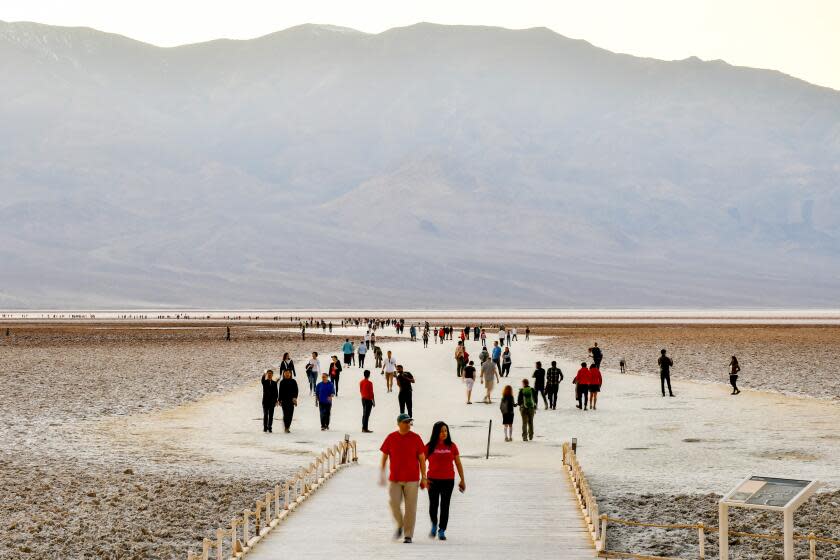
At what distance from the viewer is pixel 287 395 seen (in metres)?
25.7

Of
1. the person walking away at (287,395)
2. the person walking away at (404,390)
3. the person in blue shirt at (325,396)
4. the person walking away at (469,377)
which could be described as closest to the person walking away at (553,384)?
the person walking away at (469,377)

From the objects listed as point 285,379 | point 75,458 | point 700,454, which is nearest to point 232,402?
point 285,379

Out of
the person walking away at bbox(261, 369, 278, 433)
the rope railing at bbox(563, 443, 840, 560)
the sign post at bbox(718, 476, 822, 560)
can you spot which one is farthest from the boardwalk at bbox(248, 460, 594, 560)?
the person walking away at bbox(261, 369, 278, 433)

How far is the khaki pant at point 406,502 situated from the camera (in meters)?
13.9

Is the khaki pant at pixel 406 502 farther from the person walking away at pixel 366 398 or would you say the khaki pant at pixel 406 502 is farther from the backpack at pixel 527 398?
the person walking away at pixel 366 398

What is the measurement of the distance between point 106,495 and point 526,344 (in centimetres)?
5723

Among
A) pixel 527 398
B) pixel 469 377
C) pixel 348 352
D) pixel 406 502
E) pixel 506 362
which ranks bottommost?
pixel 406 502

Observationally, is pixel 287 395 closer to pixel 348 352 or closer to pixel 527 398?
pixel 527 398

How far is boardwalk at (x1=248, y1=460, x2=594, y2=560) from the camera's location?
13430 millimetres

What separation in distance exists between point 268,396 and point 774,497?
1578 cm

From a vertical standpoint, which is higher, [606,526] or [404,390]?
[404,390]

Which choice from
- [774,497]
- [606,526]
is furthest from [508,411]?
[774,497]

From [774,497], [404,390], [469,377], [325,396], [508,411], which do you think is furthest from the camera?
[469,377]

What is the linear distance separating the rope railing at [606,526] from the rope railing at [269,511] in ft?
12.5
